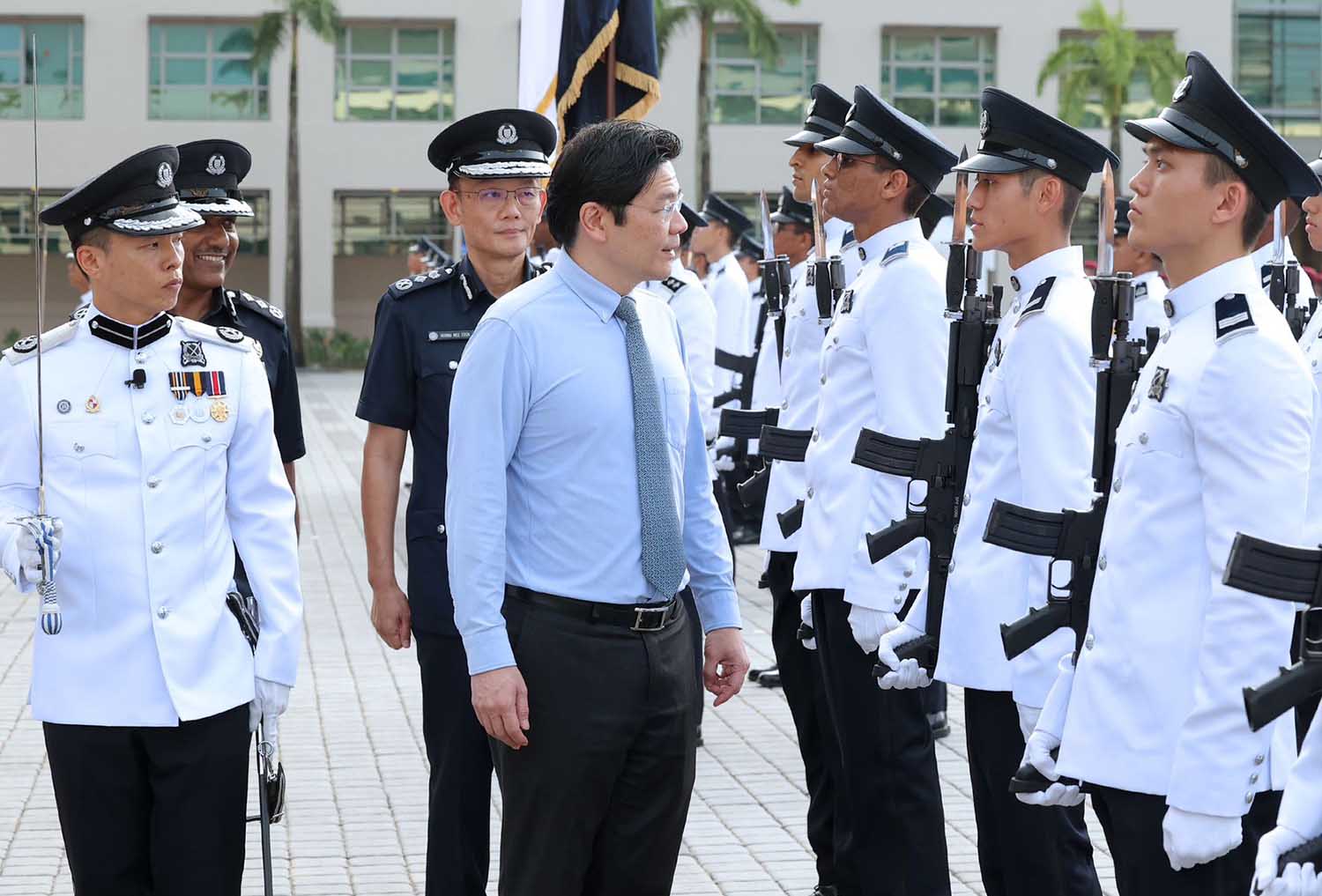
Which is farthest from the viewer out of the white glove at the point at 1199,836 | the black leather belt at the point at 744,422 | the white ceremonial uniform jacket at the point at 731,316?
the white ceremonial uniform jacket at the point at 731,316

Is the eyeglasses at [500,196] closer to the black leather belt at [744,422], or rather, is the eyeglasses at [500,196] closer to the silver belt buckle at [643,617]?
the silver belt buckle at [643,617]

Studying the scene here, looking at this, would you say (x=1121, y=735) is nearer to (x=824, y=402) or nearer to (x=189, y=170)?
(x=824, y=402)

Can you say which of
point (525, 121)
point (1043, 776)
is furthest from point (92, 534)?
point (1043, 776)

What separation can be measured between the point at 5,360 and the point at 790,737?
13.5 ft

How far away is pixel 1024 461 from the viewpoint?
385cm

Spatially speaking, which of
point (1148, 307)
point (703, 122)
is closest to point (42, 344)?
point (1148, 307)

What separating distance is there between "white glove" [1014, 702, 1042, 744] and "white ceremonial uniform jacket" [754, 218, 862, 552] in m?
1.58

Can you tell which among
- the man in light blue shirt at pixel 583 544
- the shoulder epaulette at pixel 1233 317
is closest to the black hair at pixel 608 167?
the man in light blue shirt at pixel 583 544

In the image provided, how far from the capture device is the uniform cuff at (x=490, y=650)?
3.30 m

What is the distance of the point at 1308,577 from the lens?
279 centimetres

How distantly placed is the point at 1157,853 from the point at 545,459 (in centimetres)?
129

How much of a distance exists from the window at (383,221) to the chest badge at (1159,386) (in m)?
38.5

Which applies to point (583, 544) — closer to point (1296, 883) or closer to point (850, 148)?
point (1296, 883)

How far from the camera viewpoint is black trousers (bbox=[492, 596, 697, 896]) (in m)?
3.37
